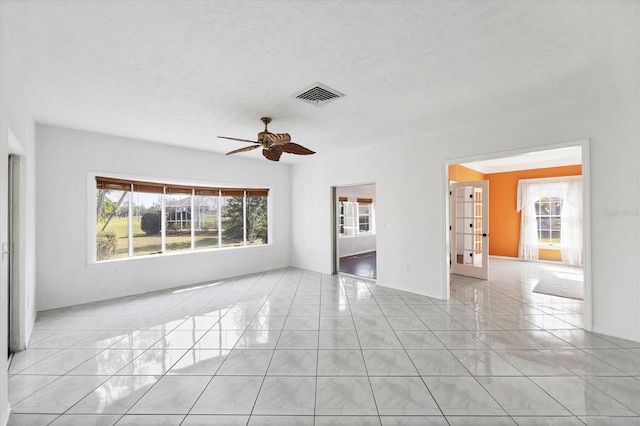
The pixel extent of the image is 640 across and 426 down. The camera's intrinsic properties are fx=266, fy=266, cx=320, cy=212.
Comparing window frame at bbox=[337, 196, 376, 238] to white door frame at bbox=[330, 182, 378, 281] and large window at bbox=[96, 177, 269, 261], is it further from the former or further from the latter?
large window at bbox=[96, 177, 269, 261]

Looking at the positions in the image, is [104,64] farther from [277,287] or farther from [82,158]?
[277,287]

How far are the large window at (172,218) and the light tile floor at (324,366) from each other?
1.21 meters

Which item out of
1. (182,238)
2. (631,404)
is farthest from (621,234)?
(182,238)

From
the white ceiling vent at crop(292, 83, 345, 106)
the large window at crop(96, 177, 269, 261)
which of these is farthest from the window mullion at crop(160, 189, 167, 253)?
the white ceiling vent at crop(292, 83, 345, 106)

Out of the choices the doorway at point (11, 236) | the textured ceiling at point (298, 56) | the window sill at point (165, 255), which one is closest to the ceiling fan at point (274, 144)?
the textured ceiling at point (298, 56)

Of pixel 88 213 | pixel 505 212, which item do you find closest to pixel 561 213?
pixel 505 212

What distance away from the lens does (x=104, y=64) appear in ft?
7.47

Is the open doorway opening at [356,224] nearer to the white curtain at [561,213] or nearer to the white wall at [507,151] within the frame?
the white wall at [507,151]

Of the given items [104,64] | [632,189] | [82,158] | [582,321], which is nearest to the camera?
[104,64]

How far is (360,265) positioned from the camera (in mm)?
7055

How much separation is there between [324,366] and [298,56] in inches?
104

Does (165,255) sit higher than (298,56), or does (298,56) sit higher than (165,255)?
(298,56)

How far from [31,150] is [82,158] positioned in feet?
2.57

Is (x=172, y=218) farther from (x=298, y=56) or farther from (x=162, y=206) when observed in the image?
(x=298, y=56)
